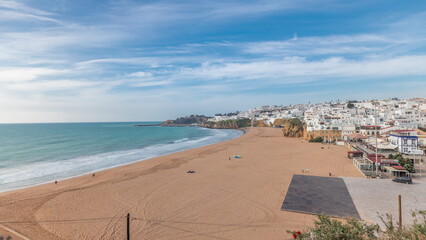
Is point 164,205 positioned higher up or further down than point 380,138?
further down

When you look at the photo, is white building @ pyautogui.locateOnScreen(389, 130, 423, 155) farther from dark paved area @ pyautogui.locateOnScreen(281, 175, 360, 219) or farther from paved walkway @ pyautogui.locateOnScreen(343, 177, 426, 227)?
dark paved area @ pyautogui.locateOnScreen(281, 175, 360, 219)

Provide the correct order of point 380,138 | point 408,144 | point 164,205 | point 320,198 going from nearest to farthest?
point 320,198, point 164,205, point 408,144, point 380,138

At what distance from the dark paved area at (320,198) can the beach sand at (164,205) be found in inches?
24.1

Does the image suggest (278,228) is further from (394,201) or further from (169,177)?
(169,177)

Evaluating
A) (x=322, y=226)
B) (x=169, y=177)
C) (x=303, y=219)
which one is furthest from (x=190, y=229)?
(x=169, y=177)

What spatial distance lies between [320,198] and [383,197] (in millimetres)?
3703

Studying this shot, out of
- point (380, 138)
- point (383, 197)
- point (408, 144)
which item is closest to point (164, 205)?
point (383, 197)

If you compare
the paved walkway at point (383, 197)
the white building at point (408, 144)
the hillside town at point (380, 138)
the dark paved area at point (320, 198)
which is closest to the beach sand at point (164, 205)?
the dark paved area at point (320, 198)

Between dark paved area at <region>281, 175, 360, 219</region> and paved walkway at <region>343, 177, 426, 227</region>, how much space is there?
49 cm

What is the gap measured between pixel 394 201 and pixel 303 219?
596 cm

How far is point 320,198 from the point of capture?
42.6ft

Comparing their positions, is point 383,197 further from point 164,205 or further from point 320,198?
point 164,205

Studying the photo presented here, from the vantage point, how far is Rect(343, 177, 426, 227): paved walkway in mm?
10965

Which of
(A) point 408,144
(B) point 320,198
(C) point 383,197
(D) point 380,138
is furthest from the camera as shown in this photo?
(D) point 380,138
